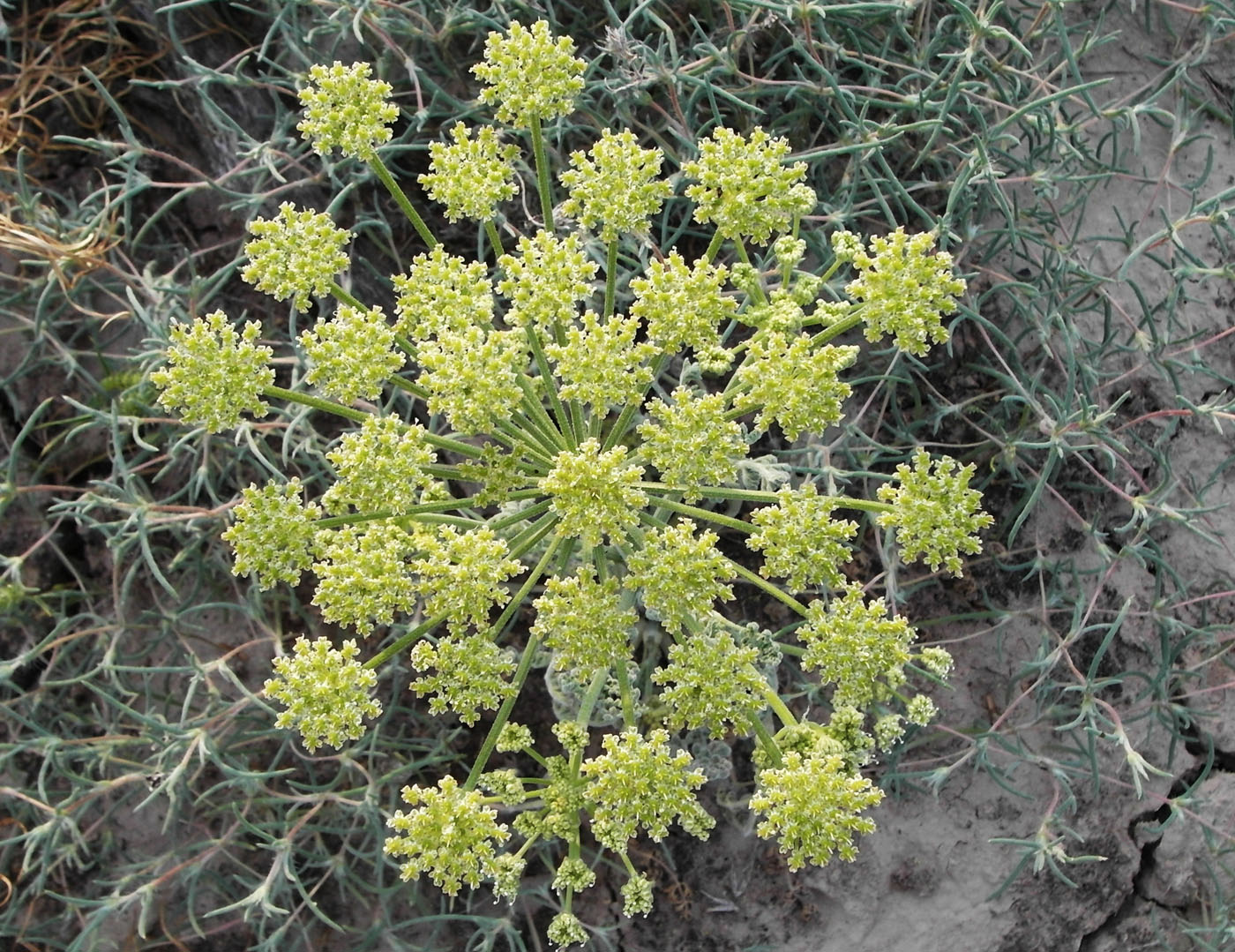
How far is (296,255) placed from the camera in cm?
231

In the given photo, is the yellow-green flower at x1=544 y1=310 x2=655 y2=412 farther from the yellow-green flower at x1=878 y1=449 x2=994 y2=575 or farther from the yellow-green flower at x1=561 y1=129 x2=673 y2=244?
the yellow-green flower at x1=878 y1=449 x2=994 y2=575

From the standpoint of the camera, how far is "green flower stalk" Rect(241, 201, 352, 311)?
2305mm

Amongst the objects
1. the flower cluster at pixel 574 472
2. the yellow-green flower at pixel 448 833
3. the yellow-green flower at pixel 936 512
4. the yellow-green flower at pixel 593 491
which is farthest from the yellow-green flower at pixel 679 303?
the yellow-green flower at pixel 448 833

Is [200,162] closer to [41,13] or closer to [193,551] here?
[41,13]

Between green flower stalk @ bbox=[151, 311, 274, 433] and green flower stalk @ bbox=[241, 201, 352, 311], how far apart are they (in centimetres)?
14

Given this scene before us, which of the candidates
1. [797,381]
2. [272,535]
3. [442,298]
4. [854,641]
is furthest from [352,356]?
[854,641]

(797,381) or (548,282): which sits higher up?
(548,282)

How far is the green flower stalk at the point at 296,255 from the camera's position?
2.30 meters

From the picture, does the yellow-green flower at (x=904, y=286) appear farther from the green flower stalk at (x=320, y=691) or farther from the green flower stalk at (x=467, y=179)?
the green flower stalk at (x=320, y=691)

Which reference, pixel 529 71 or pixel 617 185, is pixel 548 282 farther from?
pixel 529 71

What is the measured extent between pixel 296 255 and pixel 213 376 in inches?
12.5

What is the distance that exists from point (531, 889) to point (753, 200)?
222 centimetres

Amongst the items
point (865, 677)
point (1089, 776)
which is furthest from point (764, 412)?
point (1089, 776)

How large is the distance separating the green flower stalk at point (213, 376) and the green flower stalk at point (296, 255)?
0.14m
